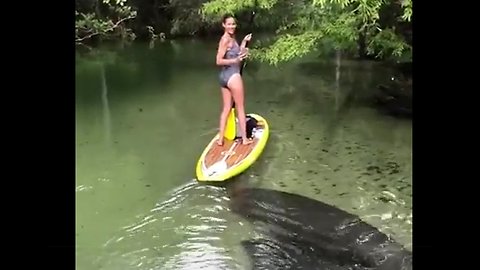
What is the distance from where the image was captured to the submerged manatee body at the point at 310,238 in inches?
132

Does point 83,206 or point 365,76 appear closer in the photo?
point 83,206

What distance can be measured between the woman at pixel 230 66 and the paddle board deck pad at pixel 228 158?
138mm

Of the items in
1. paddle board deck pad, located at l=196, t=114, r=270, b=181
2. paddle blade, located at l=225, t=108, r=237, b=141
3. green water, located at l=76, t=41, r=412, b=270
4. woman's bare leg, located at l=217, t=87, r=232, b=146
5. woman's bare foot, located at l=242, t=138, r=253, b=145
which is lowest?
green water, located at l=76, t=41, r=412, b=270

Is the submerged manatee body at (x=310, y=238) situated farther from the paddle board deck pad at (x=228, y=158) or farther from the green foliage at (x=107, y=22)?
the green foliage at (x=107, y=22)

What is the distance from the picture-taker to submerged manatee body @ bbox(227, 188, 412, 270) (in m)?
3.35

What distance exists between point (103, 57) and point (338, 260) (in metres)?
11.0

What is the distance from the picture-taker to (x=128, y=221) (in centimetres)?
403

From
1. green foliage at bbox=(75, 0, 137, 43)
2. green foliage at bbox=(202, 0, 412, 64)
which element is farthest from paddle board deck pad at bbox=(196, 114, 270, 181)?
green foliage at bbox=(75, 0, 137, 43)

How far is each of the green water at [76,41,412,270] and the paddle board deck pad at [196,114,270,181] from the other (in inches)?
4.1

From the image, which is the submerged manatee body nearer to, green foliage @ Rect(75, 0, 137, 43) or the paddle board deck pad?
the paddle board deck pad

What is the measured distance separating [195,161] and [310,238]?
1879mm
